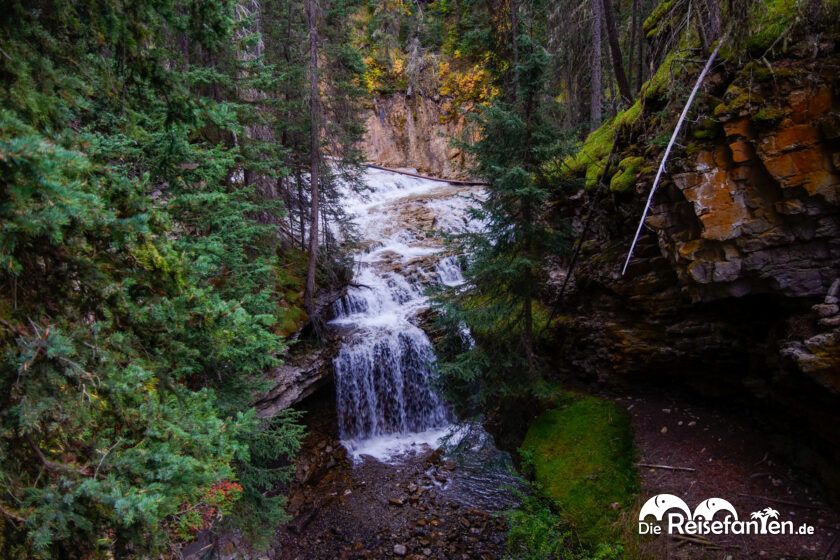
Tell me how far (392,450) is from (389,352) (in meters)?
2.59

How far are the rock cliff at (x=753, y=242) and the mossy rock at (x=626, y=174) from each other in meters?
0.04

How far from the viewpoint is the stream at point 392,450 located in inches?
318

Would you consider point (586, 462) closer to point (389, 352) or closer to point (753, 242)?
point (753, 242)

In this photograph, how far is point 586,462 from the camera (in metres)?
6.91

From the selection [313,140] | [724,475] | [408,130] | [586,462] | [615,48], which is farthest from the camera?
[408,130]

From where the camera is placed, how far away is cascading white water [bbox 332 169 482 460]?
11602 mm

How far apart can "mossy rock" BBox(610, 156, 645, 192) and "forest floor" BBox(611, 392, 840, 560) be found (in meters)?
3.75

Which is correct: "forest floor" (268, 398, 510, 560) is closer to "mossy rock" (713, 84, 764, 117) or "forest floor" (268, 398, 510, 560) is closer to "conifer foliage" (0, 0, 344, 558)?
"conifer foliage" (0, 0, 344, 558)

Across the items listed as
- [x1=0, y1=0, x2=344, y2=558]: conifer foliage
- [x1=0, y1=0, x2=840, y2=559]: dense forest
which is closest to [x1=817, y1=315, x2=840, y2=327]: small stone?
[x1=0, y1=0, x2=840, y2=559]: dense forest

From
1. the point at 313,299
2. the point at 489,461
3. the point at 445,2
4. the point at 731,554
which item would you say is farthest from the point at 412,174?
the point at 731,554

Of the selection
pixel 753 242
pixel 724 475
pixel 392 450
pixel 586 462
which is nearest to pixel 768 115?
pixel 753 242

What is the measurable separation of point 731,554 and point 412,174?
24.2 m

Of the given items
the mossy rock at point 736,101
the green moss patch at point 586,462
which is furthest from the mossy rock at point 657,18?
the green moss patch at point 586,462

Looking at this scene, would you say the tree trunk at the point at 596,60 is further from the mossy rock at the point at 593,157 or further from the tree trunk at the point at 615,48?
the mossy rock at the point at 593,157
